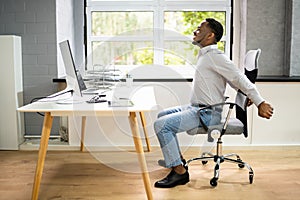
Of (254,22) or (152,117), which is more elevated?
(254,22)

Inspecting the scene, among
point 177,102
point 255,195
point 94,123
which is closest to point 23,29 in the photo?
point 94,123

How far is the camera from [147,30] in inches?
181

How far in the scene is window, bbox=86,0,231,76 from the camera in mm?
4570

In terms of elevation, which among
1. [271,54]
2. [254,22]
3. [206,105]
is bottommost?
[206,105]

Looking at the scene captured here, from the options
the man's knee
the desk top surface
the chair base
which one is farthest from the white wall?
the man's knee

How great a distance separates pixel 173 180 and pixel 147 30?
219 centimetres

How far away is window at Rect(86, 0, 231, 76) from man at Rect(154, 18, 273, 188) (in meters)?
1.48

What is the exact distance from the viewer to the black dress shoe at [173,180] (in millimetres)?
2930

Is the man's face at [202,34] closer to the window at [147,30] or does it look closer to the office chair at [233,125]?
the office chair at [233,125]

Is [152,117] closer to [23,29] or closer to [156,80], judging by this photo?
[156,80]

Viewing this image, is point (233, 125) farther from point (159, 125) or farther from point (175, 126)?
point (159, 125)

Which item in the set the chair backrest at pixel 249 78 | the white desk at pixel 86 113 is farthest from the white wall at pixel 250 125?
the white desk at pixel 86 113

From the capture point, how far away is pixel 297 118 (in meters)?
4.01

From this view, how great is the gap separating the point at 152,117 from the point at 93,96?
3.83ft
